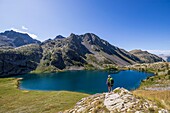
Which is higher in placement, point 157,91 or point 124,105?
point 124,105

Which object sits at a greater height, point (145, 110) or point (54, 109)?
point (145, 110)

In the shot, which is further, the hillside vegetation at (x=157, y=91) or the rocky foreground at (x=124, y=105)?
the hillside vegetation at (x=157, y=91)

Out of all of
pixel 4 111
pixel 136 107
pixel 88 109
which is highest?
pixel 136 107

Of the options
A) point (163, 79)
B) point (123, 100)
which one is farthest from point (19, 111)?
point (163, 79)

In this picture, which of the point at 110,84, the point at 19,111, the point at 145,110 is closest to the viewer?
the point at 145,110

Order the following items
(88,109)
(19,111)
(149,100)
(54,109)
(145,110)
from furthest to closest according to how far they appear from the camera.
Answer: (19,111) → (54,109) → (88,109) → (149,100) → (145,110)

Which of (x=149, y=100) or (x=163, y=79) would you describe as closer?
(x=149, y=100)

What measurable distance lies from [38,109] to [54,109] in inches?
166

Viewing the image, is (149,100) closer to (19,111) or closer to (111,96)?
(111,96)

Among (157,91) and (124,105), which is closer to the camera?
(124,105)

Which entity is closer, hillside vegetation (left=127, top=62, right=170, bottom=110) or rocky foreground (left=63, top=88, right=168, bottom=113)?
rocky foreground (left=63, top=88, right=168, bottom=113)

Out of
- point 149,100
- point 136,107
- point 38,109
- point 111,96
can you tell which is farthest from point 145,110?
point 38,109

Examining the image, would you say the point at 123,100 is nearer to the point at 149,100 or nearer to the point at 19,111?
the point at 149,100

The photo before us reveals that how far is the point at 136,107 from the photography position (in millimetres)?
17141
